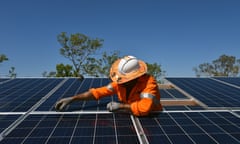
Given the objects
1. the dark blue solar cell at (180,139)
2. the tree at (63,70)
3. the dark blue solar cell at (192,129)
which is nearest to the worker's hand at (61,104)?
the dark blue solar cell at (180,139)

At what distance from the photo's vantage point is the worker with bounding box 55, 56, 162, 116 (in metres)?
4.26

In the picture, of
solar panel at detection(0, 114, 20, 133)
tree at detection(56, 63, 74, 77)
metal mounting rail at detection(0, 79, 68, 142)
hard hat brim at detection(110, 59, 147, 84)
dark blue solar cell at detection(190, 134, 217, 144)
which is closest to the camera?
dark blue solar cell at detection(190, 134, 217, 144)

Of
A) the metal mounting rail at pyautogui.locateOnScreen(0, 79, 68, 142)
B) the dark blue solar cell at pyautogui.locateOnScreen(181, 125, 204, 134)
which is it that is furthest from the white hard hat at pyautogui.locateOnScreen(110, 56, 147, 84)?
the metal mounting rail at pyautogui.locateOnScreen(0, 79, 68, 142)

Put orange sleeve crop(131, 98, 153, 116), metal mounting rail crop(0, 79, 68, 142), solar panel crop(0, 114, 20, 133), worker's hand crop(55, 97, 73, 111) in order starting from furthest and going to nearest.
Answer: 1. worker's hand crop(55, 97, 73, 111)
2. orange sleeve crop(131, 98, 153, 116)
3. solar panel crop(0, 114, 20, 133)
4. metal mounting rail crop(0, 79, 68, 142)

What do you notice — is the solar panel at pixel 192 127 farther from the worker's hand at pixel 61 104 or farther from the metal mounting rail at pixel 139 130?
the worker's hand at pixel 61 104

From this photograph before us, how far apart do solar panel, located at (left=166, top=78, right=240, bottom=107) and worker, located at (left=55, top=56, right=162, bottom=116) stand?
2.16 meters

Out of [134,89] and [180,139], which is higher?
[134,89]

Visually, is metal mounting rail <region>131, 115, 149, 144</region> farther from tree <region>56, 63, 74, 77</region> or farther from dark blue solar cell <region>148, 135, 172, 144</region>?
tree <region>56, 63, 74, 77</region>

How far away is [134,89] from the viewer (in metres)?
4.64

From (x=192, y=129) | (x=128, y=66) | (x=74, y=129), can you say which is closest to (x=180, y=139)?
(x=192, y=129)

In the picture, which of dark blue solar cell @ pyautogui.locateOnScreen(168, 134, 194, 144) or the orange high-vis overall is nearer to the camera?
dark blue solar cell @ pyautogui.locateOnScreen(168, 134, 194, 144)

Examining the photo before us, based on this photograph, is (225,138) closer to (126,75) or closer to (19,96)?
(126,75)

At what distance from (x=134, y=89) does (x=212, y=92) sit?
3811 mm

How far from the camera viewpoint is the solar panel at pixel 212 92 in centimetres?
593
